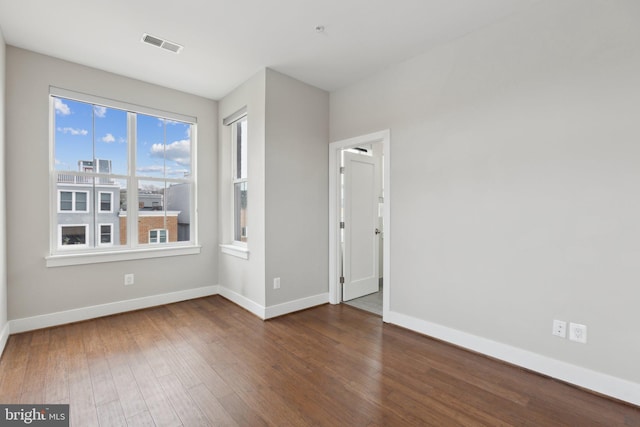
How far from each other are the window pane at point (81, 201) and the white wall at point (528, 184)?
11.2 ft

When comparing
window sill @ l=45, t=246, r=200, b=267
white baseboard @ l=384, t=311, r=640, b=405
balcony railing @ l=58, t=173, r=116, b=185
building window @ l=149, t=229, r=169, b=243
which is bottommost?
white baseboard @ l=384, t=311, r=640, b=405

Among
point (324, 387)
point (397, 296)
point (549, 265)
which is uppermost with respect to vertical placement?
point (549, 265)

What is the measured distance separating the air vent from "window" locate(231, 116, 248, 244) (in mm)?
1166

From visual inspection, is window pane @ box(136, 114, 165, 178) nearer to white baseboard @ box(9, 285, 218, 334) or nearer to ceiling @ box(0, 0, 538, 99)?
ceiling @ box(0, 0, 538, 99)

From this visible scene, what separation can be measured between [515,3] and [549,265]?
1957 mm

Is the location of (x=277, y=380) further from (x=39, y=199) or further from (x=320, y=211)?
(x=39, y=199)

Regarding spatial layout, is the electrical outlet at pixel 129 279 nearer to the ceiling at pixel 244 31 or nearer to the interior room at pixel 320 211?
the interior room at pixel 320 211

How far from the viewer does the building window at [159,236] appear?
3791mm

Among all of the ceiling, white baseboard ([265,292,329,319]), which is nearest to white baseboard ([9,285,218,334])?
white baseboard ([265,292,329,319])

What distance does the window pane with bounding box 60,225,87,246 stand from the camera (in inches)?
126

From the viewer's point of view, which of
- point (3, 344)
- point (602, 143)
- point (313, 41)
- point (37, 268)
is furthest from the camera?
point (37, 268)

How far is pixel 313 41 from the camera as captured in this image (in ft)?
9.02

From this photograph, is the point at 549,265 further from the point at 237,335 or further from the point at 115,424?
the point at 115,424

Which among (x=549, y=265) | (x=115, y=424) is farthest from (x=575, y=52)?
(x=115, y=424)
